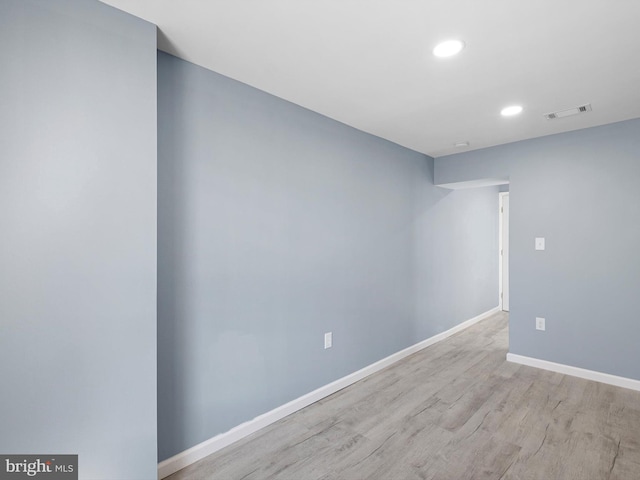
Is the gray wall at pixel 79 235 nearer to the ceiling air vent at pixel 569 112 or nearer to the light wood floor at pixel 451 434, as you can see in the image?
the light wood floor at pixel 451 434

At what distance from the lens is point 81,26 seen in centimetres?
136

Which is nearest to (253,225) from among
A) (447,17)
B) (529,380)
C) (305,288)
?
(305,288)

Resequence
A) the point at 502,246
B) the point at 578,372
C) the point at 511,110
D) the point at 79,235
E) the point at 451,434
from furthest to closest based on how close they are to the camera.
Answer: the point at 502,246 → the point at 578,372 → the point at 511,110 → the point at 451,434 → the point at 79,235

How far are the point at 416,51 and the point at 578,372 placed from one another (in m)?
3.30

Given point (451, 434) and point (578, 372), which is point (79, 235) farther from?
point (578, 372)

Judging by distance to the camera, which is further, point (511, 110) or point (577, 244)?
point (577, 244)

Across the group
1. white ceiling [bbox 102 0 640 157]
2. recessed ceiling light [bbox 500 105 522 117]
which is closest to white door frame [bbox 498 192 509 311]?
white ceiling [bbox 102 0 640 157]

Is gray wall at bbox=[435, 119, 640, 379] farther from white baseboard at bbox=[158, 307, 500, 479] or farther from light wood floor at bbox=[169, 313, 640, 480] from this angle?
white baseboard at bbox=[158, 307, 500, 479]

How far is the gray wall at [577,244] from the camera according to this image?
2.86m

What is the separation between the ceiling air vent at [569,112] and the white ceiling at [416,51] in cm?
7

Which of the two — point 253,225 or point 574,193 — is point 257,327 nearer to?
point 253,225

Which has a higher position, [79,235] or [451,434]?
[79,235]

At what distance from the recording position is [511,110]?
2594mm

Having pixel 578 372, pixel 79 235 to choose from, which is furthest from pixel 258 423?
pixel 578 372
